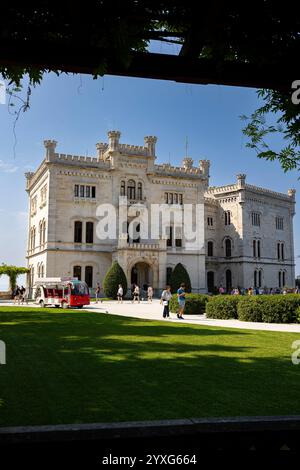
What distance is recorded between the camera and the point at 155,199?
49188mm

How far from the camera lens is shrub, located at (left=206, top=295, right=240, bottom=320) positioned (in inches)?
840

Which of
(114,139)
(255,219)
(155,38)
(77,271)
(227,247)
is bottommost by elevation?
(77,271)

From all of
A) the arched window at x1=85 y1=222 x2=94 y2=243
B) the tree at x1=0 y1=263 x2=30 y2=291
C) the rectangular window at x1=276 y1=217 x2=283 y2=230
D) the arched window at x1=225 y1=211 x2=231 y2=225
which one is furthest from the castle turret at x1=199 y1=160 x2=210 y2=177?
the tree at x1=0 y1=263 x2=30 y2=291

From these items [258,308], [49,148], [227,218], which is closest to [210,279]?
[227,218]

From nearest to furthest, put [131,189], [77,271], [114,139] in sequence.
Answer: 1. [77,271]
2. [114,139]
3. [131,189]

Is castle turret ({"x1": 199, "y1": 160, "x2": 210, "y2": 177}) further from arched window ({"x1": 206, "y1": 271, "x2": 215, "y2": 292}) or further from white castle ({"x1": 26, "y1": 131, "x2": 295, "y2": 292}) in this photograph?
arched window ({"x1": 206, "y1": 271, "x2": 215, "y2": 292})

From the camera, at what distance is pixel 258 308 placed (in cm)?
1967

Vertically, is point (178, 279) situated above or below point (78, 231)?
below

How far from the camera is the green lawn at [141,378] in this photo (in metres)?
5.27

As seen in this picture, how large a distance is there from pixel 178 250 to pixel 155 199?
20.8 ft

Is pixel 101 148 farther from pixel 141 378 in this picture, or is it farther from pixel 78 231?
pixel 141 378

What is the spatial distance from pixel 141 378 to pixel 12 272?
43.1 metres
